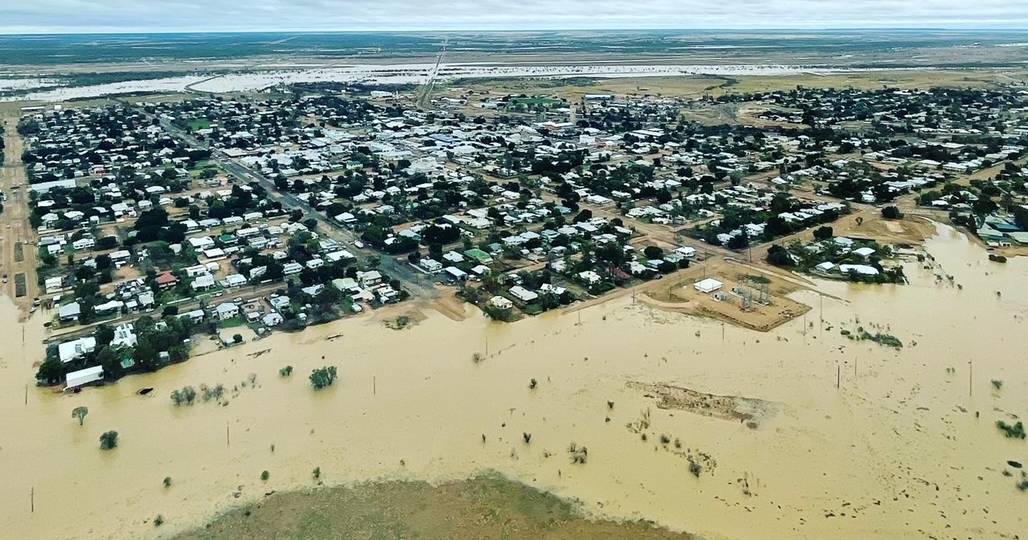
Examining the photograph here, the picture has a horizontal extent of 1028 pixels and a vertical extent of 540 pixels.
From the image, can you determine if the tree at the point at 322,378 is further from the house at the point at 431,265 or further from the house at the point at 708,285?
the house at the point at 708,285

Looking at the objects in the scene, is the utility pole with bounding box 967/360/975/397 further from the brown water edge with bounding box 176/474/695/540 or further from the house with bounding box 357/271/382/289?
the house with bounding box 357/271/382/289

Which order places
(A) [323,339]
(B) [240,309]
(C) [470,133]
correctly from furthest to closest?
(C) [470,133]
(B) [240,309]
(A) [323,339]

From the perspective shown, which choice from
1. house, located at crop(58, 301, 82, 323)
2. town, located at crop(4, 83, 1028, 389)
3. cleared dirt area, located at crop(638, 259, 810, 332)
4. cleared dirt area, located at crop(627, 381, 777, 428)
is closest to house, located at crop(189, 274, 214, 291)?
town, located at crop(4, 83, 1028, 389)

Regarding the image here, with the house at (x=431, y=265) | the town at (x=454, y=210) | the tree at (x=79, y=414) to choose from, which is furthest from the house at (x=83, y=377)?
the house at (x=431, y=265)

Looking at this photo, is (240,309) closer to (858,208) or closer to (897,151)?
(858,208)

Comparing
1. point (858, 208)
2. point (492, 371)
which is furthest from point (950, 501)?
point (858, 208)

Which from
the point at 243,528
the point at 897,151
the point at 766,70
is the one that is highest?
the point at 766,70

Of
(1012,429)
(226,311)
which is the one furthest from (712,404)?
(226,311)
